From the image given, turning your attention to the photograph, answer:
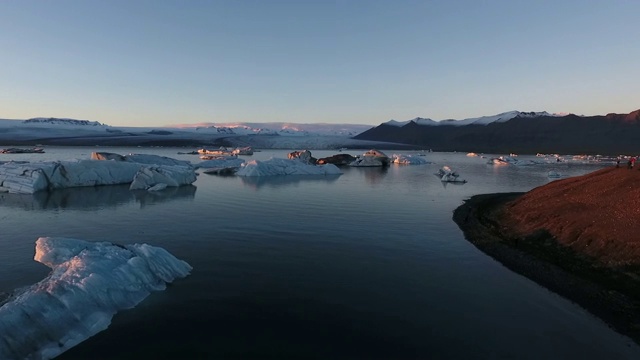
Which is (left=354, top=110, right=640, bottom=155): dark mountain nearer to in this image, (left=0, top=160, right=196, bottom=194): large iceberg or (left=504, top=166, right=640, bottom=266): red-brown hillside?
(left=0, top=160, right=196, bottom=194): large iceberg

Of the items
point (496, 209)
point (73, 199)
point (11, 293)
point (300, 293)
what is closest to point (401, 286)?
point (300, 293)

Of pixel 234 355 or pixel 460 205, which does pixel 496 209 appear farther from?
pixel 234 355

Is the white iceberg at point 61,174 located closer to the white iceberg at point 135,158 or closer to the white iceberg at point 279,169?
the white iceberg at point 135,158

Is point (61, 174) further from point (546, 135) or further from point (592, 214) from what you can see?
point (546, 135)

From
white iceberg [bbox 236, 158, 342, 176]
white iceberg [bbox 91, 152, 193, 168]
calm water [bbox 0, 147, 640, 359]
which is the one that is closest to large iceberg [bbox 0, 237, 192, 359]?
calm water [bbox 0, 147, 640, 359]

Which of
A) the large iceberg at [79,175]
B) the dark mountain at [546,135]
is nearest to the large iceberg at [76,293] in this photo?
the large iceberg at [79,175]

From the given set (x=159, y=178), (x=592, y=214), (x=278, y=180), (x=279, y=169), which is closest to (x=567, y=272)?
(x=592, y=214)
